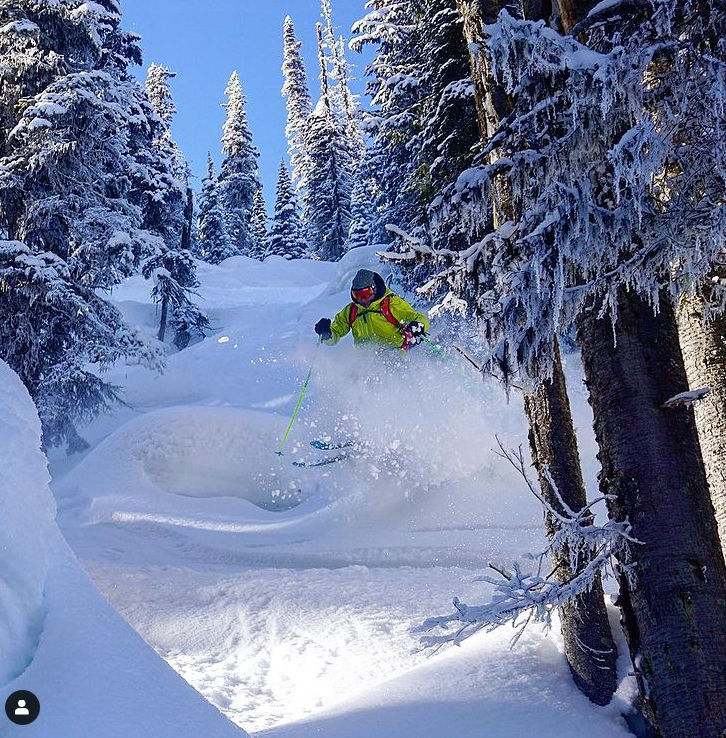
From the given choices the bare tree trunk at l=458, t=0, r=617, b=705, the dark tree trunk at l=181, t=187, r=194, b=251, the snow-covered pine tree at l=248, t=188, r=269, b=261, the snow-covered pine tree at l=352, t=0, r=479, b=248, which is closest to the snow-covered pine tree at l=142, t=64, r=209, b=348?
the dark tree trunk at l=181, t=187, r=194, b=251

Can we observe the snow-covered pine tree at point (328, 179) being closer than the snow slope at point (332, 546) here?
No

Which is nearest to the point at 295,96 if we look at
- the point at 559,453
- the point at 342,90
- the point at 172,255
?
the point at 342,90

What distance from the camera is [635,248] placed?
3391 millimetres

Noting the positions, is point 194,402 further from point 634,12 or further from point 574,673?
point 634,12

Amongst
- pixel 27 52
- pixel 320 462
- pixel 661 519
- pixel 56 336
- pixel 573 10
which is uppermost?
pixel 27 52

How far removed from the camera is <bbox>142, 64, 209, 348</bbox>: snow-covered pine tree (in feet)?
56.9

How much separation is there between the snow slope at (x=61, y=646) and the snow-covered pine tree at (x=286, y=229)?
4866cm

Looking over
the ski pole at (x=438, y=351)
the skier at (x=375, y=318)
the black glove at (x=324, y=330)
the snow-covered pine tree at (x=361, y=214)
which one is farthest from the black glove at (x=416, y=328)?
the snow-covered pine tree at (x=361, y=214)

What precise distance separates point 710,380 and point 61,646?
373cm

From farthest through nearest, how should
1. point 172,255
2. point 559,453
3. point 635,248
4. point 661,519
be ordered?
point 172,255, point 559,453, point 635,248, point 661,519

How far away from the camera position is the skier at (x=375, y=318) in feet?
40.7

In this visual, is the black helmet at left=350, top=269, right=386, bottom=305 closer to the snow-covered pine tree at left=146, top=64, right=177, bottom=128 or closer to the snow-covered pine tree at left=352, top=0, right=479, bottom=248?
the snow-covered pine tree at left=352, top=0, right=479, bottom=248

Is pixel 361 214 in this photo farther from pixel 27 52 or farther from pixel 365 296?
pixel 365 296

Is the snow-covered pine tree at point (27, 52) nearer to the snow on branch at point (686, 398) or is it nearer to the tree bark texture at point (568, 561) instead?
the tree bark texture at point (568, 561)
